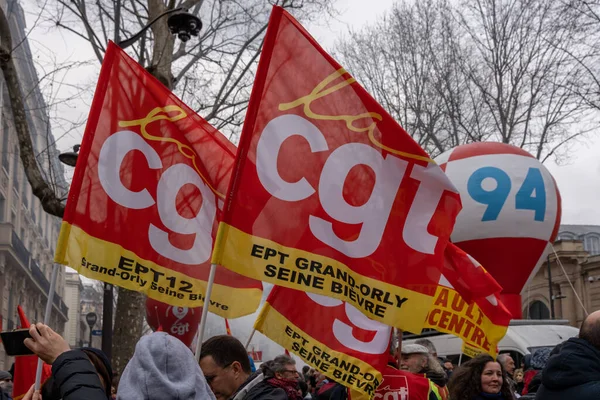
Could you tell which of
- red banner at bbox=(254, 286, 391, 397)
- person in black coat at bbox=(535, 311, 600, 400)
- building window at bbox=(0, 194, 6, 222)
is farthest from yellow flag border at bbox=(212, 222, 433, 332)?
building window at bbox=(0, 194, 6, 222)

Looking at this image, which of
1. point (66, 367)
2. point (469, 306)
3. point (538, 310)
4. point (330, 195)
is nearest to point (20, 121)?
point (469, 306)

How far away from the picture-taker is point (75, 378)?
265 cm

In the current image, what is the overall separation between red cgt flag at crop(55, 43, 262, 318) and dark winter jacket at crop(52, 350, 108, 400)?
2.66m

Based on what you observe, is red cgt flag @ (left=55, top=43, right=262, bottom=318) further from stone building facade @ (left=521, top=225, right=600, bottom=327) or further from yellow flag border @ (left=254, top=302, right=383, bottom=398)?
stone building facade @ (left=521, top=225, right=600, bottom=327)

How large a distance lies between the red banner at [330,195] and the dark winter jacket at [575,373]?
1140 millimetres

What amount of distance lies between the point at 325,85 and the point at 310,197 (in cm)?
72

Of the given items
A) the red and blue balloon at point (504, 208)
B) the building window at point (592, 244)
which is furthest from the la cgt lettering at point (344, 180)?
the building window at point (592, 244)

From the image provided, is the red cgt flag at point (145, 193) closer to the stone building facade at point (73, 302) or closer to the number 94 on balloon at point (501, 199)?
the number 94 on balloon at point (501, 199)

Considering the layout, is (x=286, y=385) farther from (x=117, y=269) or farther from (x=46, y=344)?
(x=117, y=269)

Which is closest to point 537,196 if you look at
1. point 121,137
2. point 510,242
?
point 510,242

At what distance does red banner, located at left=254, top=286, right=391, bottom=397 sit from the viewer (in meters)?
4.87

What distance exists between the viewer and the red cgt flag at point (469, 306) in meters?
6.84

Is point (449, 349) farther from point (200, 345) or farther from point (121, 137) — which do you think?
point (200, 345)

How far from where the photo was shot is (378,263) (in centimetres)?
484
